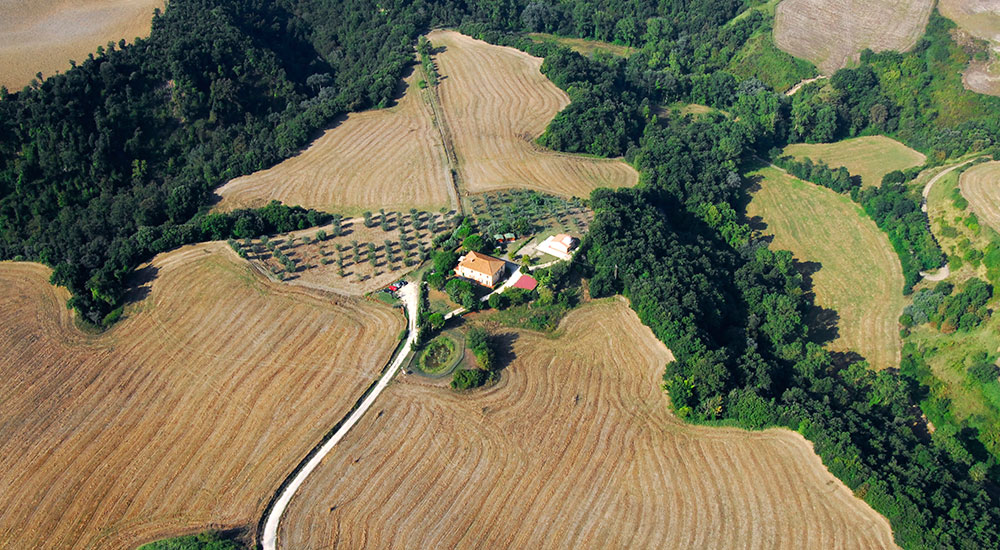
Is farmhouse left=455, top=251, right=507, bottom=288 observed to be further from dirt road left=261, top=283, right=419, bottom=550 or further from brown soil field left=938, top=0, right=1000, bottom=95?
brown soil field left=938, top=0, right=1000, bottom=95

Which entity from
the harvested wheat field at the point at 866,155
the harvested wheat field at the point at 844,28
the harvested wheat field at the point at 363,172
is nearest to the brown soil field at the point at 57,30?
the harvested wheat field at the point at 363,172

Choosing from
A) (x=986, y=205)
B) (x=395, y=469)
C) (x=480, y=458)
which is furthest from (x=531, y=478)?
(x=986, y=205)

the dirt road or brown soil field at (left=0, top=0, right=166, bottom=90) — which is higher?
brown soil field at (left=0, top=0, right=166, bottom=90)

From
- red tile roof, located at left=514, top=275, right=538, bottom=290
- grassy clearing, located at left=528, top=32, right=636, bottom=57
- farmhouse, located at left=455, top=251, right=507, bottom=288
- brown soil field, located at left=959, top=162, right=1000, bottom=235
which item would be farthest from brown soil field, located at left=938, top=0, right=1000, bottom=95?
farmhouse, located at left=455, top=251, right=507, bottom=288

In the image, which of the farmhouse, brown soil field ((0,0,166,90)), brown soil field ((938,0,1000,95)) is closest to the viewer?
the farmhouse

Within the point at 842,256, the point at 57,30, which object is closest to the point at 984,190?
the point at 842,256

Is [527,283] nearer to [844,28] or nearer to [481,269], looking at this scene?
[481,269]

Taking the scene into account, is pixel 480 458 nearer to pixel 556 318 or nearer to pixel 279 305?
pixel 556 318
